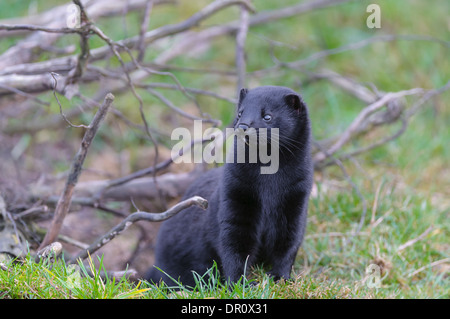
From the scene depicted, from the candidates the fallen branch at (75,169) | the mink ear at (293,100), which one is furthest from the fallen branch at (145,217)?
the mink ear at (293,100)

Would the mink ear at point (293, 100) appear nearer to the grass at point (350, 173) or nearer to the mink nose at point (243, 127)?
the mink nose at point (243, 127)

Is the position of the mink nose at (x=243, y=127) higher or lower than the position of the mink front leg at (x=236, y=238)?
higher

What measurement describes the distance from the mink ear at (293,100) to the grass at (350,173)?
915 mm

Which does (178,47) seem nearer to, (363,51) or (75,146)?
(75,146)

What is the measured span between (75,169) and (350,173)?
107 inches

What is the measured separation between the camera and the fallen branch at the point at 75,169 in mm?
2938

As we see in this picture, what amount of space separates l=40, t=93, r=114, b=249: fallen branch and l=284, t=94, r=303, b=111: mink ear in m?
0.91

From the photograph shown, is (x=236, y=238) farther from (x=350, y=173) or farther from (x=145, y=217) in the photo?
(x=350, y=173)

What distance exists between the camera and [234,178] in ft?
9.64

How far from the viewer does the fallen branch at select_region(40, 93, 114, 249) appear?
2.94 m

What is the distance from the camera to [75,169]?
3.17 meters

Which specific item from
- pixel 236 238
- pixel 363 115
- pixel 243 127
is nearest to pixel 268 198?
pixel 236 238

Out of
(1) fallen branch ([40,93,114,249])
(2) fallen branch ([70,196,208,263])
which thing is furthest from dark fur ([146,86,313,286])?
(1) fallen branch ([40,93,114,249])
